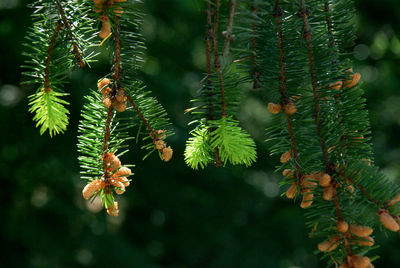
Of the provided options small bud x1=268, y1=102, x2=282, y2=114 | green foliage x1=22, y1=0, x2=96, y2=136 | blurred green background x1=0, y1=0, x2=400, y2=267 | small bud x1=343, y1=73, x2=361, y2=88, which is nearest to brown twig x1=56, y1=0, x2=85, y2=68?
green foliage x1=22, y1=0, x2=96, y2=136

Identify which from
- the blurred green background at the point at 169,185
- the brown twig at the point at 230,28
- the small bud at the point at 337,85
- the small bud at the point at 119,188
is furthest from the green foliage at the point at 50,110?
the blurred green background at the point at 169,185

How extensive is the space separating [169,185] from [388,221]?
185 cm

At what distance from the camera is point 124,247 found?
2.06 meters

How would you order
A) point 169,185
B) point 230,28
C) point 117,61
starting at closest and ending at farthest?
point 230,28
point 117,61
point 169,185

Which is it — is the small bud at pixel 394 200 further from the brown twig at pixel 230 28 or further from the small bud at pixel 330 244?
the brown twig at pixel 230 28

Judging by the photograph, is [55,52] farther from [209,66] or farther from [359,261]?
[359,261]

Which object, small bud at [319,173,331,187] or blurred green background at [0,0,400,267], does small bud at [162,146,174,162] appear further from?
blurred green background at [0,0,400,267]

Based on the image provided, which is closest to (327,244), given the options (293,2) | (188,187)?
(293,2)

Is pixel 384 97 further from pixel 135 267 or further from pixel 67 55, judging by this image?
pixel 67 55

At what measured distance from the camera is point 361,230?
412 mm

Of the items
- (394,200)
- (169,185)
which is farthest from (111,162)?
(169,185)

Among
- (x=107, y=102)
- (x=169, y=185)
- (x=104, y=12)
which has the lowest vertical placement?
(x=169, y=185)

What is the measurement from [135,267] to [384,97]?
1662 millimetres

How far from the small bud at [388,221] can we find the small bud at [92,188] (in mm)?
316
